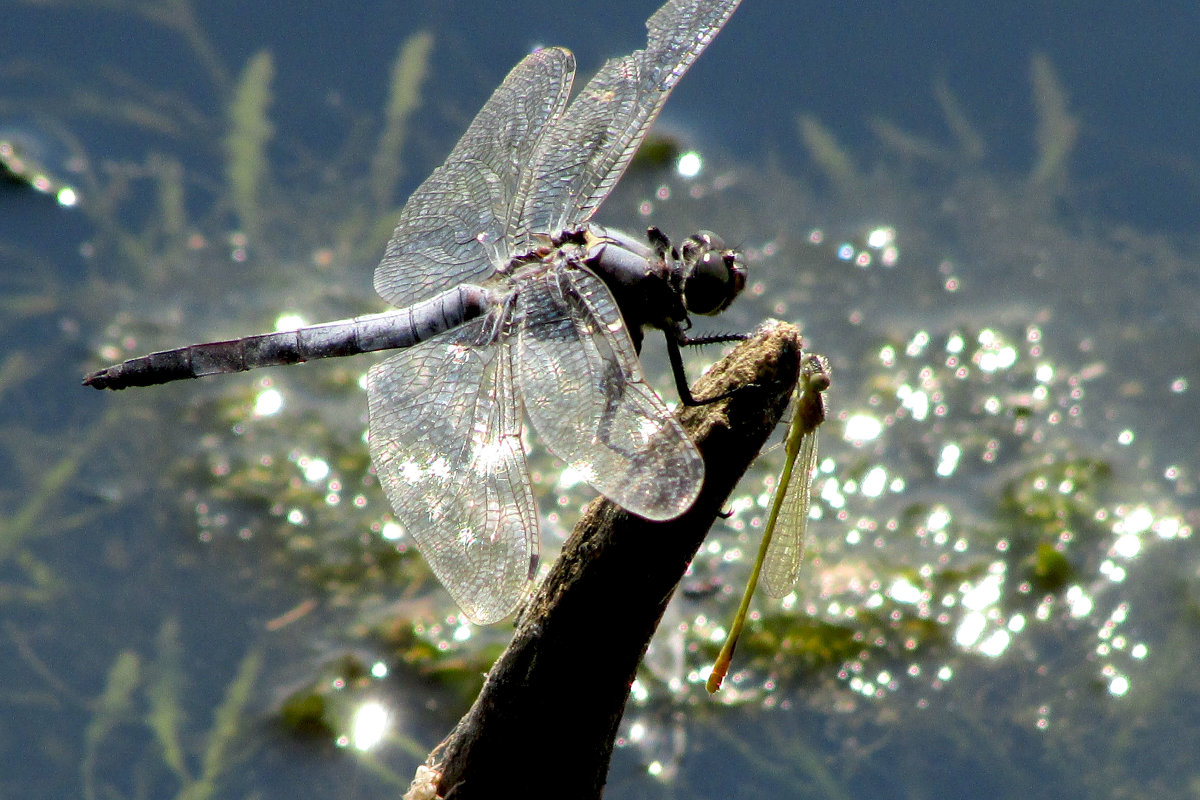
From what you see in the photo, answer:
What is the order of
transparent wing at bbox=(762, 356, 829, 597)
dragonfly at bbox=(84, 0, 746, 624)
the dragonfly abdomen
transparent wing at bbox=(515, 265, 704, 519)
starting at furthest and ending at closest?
the dragonfly abdomen < transparent wing at bbox=(762, 356, 829, 597) < dragonfly at bbox=(84, 0, 746, 624) < transparent wing at bbox=(515, 265, 704, 519)

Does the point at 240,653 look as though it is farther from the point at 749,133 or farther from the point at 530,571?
the point at 749,133

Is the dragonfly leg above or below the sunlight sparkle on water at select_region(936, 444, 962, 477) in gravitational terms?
below

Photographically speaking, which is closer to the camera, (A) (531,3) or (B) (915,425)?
(B) (915,425)

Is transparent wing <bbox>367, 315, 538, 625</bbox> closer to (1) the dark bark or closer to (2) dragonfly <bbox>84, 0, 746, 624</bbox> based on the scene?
(2) dragonfly <bbox>84, 0, 746, 624</bbox>

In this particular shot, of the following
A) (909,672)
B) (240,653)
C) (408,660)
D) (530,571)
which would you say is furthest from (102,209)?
(909,672)

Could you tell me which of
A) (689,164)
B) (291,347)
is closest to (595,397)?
(291,347)

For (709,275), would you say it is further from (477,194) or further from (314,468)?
(314,468)

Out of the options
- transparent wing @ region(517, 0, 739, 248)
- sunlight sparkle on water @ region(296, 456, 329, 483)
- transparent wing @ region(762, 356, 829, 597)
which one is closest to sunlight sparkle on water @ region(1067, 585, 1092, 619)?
transparent wing @ region(762, 356, 829, 597)

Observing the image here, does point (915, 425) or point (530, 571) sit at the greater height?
point (915, 425)
